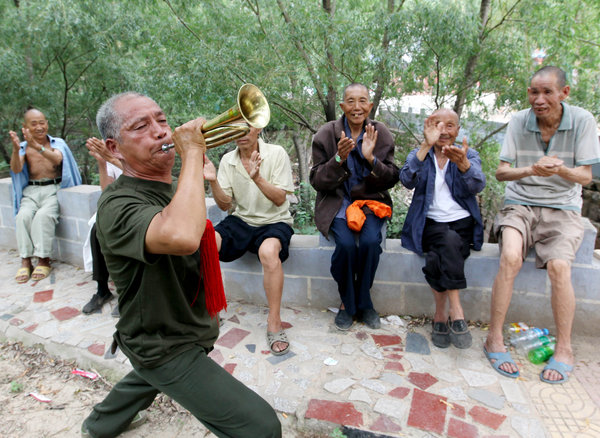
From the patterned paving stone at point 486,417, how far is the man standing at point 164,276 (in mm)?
1363

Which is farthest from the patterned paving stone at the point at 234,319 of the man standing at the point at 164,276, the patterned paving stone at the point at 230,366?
the man standing at the point at 164,276

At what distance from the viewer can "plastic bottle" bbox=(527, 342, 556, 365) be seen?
3107 millimetres

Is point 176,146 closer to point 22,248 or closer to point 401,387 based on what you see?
point 401,387

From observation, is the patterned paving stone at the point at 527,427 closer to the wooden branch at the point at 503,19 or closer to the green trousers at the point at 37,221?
the wooden branch at the point at 503,19

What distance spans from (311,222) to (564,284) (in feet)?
10.4

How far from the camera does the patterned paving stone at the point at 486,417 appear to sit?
99.3 inches

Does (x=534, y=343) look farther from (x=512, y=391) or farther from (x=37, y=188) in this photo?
(x=37, y=188)

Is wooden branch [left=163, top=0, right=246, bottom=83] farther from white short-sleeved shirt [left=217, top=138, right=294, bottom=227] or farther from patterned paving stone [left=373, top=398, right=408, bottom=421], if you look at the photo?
patterned paving stone [left=373, top=398, right=408, bottom=421]

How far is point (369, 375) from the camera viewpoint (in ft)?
9.86

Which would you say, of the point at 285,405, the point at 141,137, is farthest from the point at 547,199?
the point at 141,137

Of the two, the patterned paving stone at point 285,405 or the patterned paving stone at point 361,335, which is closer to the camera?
the patterned paving stone at point 285,405

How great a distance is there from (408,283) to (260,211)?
1390mm

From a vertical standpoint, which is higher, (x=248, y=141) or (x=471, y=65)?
(x=471, y=65)

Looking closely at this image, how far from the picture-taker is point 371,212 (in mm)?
3572
